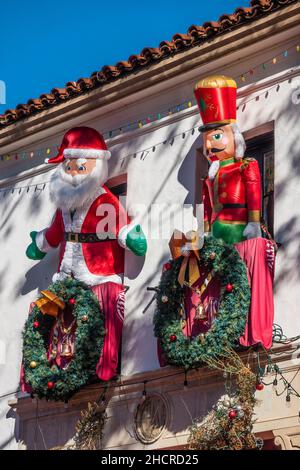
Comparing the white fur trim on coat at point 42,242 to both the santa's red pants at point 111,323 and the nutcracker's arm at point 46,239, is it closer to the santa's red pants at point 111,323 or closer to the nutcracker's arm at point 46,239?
the nutcracker's arm at point 46,239

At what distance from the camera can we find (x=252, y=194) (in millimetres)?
17516

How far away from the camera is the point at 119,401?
18.3m

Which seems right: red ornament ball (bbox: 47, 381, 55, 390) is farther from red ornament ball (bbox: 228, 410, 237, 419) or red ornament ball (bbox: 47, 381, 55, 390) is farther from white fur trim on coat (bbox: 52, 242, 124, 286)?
red ornament ball (bbox: 228, 410, 237, 419)

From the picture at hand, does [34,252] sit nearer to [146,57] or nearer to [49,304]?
[49,304]

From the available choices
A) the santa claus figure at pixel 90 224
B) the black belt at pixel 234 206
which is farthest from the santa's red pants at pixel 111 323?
the black belt at pixel 234 206

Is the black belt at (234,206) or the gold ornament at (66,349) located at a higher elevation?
the black belt at (234,206)

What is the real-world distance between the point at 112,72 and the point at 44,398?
438 cm

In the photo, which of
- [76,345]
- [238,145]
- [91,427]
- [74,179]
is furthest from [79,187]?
[91,427]

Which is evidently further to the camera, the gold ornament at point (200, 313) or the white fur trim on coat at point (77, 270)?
the white fur trim on coat at point (77, 270)

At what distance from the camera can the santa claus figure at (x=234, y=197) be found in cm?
1684

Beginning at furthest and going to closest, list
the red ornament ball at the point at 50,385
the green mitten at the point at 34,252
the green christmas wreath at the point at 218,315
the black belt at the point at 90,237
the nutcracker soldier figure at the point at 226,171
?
the green mitten at the point at 34,252
the black belt at the point at 90,237
the red ornament ball at the point at 50,385
the nutcracker soldier figure at the point at 226,171
the green christmas wreath at the point at 218,315

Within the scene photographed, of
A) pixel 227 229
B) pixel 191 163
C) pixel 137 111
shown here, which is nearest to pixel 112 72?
pixel 137 111

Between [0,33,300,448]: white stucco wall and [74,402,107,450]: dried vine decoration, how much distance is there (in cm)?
60

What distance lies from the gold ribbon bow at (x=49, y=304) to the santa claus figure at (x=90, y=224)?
1.34 feet
